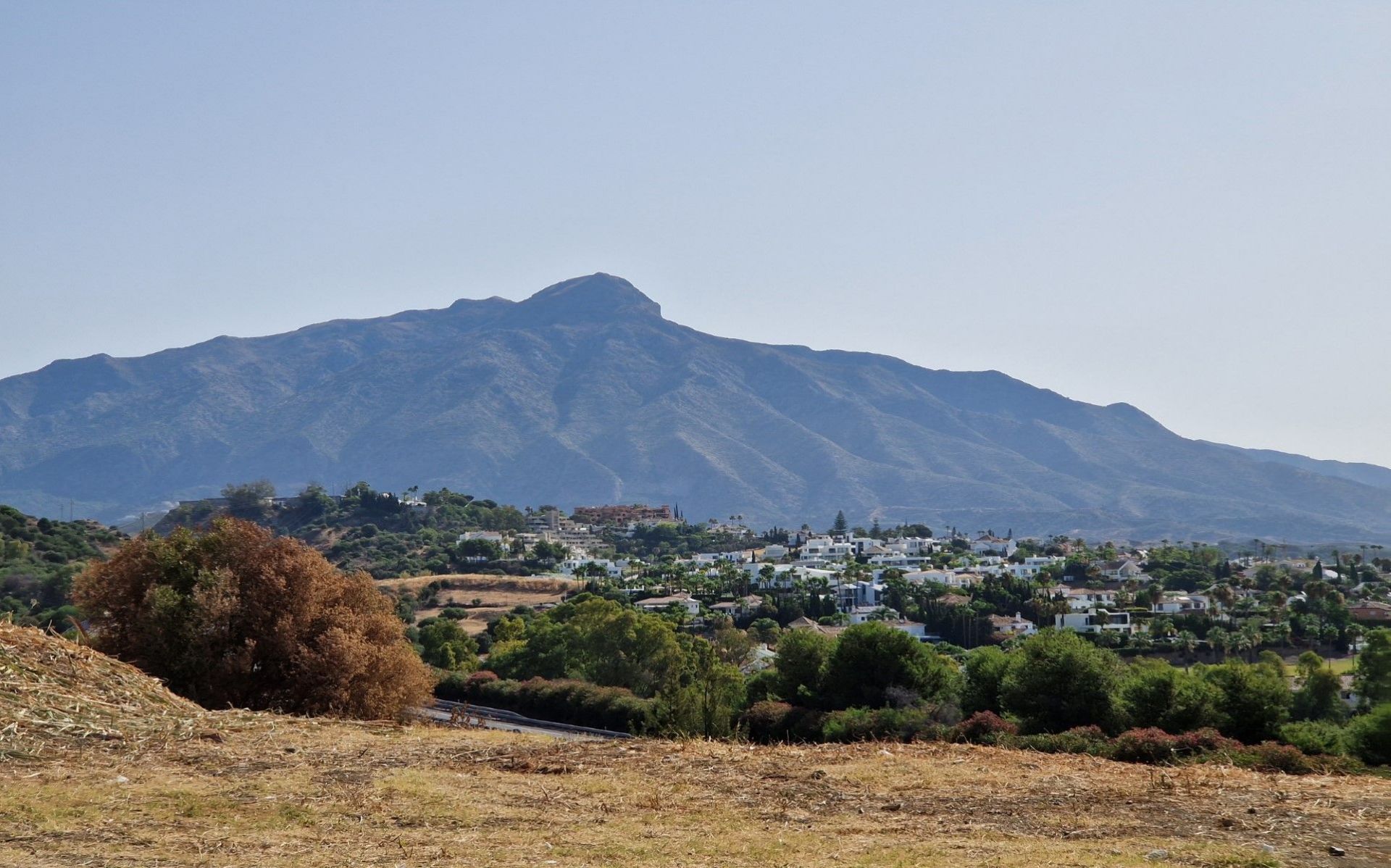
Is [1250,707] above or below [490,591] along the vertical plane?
above

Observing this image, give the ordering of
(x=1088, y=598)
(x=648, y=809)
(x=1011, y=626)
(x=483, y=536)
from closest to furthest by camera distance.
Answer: (x=648, y=809), (x=1011, y=626), (x=1088, y=598), (x=483, y=536)

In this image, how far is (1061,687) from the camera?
2136cm

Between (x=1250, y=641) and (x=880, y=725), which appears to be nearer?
(x=880, y=725)

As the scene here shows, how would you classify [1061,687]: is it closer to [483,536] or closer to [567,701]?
[567,701]

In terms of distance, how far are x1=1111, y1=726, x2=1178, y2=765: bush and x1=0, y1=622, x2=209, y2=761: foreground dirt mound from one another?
10.1m

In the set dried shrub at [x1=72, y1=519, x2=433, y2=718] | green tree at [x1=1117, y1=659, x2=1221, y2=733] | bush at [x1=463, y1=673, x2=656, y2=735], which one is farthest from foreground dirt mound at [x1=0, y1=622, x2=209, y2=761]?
bush at [x1=463, y1=673, x2=656, y2=735]

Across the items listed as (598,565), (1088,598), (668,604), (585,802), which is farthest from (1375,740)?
(598,565)

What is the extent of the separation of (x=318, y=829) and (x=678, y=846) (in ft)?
8.65

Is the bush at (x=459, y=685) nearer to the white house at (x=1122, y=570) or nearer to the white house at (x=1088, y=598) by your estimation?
the white house at (x=1088, y=598)

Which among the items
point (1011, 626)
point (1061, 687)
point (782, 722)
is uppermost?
point (1061, 687)

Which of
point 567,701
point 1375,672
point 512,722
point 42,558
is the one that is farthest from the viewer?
point 42,558

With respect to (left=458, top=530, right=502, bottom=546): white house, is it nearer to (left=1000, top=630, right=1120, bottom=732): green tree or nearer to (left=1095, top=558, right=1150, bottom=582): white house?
(left=1095, top=558, right=1150, bottom=582): white house

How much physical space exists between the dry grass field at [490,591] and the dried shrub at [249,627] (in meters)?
58.6

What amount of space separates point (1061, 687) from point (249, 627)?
1384 centimetres
